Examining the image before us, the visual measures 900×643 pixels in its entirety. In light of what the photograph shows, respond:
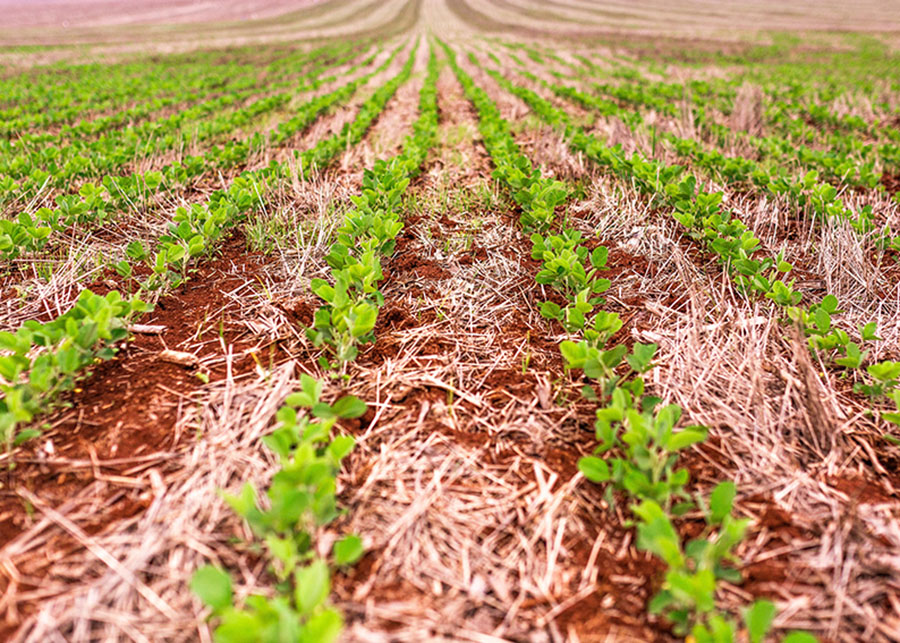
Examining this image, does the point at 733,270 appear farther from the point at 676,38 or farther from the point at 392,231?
the point at 676,38

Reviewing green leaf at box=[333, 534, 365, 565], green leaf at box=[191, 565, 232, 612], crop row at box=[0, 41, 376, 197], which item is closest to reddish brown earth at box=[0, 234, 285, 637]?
green leaf at box=[191, 565, 232, 612]

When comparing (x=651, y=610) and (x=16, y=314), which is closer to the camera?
(x=651, y=610)

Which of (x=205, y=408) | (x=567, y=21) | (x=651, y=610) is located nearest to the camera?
(x=651, y=610)

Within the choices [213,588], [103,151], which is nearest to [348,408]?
[213,588]

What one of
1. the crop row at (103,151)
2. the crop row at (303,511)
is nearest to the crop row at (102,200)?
the crop row at (103,151)

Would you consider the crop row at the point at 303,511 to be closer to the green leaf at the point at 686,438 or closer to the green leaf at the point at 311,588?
the green leaf at the point at 311,588

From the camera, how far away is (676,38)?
85.4 ft

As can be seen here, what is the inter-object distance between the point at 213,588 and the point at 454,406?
1.04m

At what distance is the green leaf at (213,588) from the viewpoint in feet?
3.44

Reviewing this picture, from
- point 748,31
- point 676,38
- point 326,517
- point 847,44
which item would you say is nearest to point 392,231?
point 326,517

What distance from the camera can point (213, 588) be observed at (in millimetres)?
1066

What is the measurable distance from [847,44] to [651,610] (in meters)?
29.5

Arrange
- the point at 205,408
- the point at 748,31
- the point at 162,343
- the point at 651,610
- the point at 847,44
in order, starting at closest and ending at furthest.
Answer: the point at 651,610, the point at 205,408, the point at 162,343, the point at 847,44, the point at 748,31

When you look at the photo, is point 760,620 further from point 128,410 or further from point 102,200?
point 102,200
